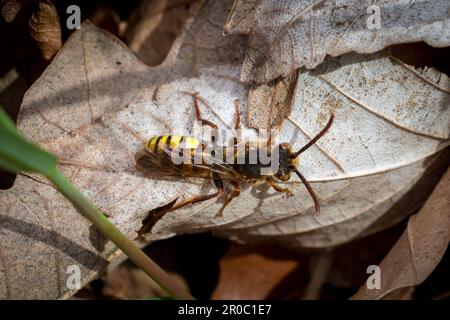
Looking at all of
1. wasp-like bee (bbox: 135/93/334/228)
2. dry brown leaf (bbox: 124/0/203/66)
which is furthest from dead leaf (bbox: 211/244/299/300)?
dry brown leaf (bbox: 124/0/203/66)

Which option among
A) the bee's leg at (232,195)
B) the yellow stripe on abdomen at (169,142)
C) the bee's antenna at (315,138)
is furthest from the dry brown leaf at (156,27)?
the bee's antenna at (315,138)

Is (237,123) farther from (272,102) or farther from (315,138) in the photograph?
(315,138)

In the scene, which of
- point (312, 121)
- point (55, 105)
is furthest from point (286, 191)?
point (55, 105)

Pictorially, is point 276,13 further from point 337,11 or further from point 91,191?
point 91,191

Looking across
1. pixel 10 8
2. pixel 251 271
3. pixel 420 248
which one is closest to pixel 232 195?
pixel 251 271

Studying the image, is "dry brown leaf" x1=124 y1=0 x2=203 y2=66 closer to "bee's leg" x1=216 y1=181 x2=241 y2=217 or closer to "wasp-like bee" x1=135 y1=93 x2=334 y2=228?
"wasp-like bee" x1=135 y1=93 x2=334 y2=228
